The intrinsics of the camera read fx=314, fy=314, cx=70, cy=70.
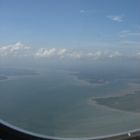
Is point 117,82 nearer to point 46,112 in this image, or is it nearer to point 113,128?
point 113,128

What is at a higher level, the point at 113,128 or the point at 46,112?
the point at 46,112

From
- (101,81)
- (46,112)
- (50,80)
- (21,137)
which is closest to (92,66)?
(101,81)

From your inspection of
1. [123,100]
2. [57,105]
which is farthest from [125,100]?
[57,105]

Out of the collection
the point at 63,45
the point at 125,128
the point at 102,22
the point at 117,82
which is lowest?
the point at 125,128

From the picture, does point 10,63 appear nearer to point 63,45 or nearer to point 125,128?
point 63,45

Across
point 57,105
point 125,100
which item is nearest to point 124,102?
point 125,100

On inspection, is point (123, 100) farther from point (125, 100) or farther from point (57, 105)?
point (57, 105)

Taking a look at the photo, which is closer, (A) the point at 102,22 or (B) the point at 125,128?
(A) the point at 102,22
